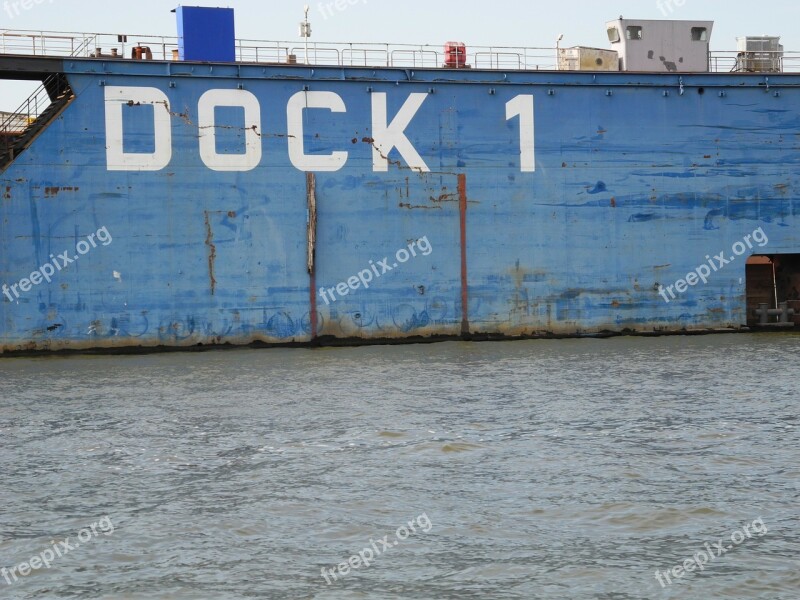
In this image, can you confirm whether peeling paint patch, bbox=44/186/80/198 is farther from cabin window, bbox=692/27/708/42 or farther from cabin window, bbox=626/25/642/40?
cabin window, bbox=692/27/708/42

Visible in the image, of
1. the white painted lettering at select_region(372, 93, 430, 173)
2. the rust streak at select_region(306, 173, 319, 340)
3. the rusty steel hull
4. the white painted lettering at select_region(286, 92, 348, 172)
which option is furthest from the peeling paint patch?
the white painted lettering at select_region(372, 93, 430, 173)

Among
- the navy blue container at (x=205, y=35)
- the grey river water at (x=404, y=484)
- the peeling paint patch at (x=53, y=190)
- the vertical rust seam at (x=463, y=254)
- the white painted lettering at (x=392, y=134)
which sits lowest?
the grey river water at (x=404, y=484)

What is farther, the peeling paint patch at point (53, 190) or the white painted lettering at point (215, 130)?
the white painted lettering at point (215, 130)

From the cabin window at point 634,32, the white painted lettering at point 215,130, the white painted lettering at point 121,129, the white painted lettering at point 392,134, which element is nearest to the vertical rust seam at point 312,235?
the white painted lettering at point 215,130

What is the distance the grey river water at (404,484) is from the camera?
35.9 feet

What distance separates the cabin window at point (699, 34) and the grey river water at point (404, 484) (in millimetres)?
13035

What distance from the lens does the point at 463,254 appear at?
98.7ft

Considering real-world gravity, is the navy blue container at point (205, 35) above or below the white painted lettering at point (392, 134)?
above

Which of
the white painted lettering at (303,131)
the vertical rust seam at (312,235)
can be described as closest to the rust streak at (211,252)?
the vertical rust seam at (312,235)

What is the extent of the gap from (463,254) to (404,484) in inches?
642

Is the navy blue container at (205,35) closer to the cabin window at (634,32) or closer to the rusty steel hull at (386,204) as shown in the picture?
the rusty steel hull at (386,204)

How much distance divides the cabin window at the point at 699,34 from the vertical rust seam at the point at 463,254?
8.99 meters

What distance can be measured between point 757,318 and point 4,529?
2606cm

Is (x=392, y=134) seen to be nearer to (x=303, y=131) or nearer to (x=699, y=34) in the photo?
(x=303, y=131)
